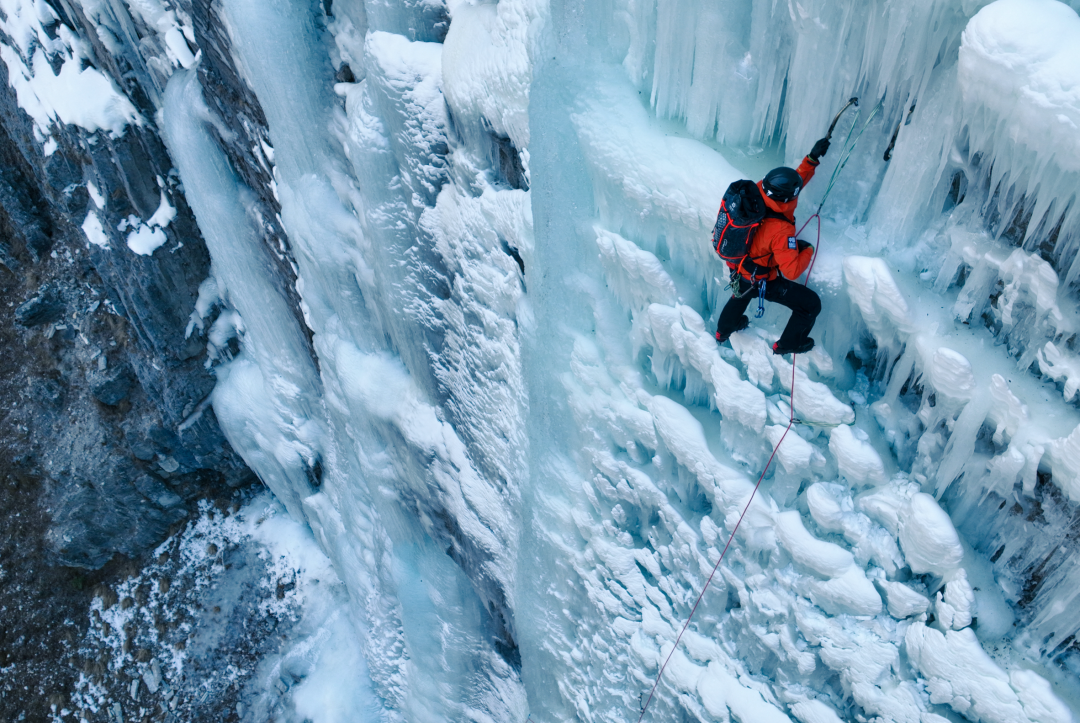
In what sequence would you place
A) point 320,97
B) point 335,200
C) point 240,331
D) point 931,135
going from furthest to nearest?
point 240,331, point 335,200, point 320,97, point 931,135

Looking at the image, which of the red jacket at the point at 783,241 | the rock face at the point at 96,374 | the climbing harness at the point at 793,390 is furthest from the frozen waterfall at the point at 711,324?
the rock face at the point at 96,374

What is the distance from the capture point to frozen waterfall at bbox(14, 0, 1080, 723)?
1765mm

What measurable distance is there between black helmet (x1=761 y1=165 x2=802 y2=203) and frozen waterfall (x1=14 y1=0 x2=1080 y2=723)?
238mm

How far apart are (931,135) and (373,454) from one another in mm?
4295

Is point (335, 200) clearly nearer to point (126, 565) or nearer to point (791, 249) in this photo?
point (791, 249)

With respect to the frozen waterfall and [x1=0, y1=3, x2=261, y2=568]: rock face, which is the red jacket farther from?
[x1=0, y1=3, x2=261, y2=568]: rock face

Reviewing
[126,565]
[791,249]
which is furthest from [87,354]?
[791,249]

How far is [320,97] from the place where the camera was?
13.1 ft

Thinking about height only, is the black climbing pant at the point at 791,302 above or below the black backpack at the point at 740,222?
below

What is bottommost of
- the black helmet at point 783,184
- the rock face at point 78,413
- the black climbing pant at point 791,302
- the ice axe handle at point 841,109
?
the rock face at point 78,413

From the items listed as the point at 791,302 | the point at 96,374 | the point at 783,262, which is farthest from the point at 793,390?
the point at 96,374

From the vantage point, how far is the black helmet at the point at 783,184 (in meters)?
1.85

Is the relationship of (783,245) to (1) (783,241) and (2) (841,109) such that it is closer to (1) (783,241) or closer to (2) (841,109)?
(1) (783,241)

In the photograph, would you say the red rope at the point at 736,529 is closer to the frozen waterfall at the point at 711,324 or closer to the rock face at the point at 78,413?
the frozen waterfall at the point at 711,324
